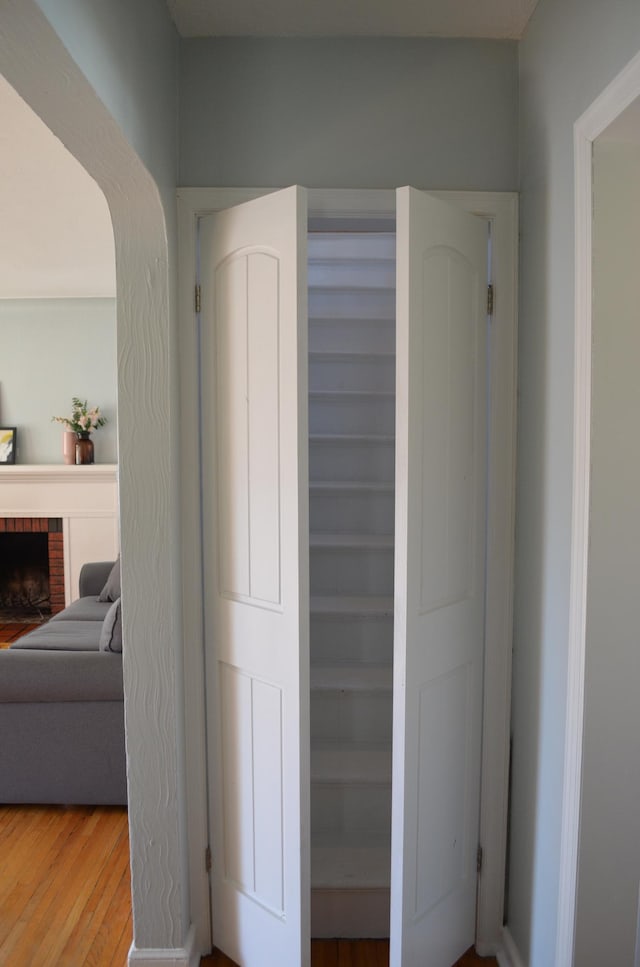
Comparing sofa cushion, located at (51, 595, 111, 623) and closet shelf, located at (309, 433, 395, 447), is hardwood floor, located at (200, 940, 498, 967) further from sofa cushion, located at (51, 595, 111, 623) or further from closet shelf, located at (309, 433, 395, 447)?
sofa cushion, located at (51, 595, 111, 623)

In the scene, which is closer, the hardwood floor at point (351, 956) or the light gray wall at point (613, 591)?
the light gray wall at point (613, 591)

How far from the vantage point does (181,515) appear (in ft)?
7.07

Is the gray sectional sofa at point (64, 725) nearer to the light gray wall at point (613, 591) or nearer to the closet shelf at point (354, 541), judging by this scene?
the closet shelf at point (354, 541)

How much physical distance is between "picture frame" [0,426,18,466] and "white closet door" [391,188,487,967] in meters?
5.27

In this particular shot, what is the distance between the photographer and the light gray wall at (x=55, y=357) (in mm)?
6293

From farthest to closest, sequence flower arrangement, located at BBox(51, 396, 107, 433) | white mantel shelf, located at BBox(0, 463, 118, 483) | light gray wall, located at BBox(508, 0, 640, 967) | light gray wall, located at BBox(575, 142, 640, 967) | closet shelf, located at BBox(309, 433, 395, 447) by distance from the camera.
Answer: flower arrangement, located at BBox(51, 396, 107, 433) → white mantel shelf, located at BBox(0, 463, 118, 483) → closet shelf, located at BBox(309, 433, 395, 447) → light gray wall, located at BBox(508, 0, 640, 967) → light gray wall, located at BBox(575, 142, 640, 967)

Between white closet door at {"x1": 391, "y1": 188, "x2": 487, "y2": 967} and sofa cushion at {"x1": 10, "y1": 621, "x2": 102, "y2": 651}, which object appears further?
sofa cushion at {"x1": 10, "y1": 621, "x2": 102, "y2": 651}

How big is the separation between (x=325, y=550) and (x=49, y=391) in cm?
452

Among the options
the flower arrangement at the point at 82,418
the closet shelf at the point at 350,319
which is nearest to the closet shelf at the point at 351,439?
the closet shelf at the point at 350,319

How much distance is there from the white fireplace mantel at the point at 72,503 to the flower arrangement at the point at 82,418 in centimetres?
35

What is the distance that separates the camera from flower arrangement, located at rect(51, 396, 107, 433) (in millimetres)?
6188

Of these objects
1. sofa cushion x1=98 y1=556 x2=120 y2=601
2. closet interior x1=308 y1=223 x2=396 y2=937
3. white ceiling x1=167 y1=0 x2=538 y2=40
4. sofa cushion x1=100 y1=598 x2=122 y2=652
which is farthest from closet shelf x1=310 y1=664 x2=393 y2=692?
sofa cushion x1=98 y1=556 x2=120 y2=601

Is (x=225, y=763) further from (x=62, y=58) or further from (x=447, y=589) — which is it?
(x=62, y=58)

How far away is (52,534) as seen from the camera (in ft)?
20.5
